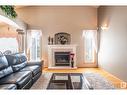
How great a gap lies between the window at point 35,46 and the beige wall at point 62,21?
216mm

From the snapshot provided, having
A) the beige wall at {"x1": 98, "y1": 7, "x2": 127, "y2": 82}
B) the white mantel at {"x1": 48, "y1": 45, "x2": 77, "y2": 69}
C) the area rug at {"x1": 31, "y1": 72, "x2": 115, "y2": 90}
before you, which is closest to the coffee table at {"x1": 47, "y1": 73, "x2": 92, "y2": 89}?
the area rug at {"x1": 31, "y1": 72, "x2": 115, "y2": 90}

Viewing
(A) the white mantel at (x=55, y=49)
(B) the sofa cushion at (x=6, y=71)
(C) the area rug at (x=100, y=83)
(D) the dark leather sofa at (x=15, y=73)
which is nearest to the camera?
(D) the dark leather sofa at (x=15, y=73)

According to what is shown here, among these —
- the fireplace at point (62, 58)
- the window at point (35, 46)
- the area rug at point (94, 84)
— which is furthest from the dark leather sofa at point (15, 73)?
the window at point (35, 46)

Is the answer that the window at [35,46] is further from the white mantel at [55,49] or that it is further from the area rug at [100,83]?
the area rug at [100,83]

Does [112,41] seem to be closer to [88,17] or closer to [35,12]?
[88,17]

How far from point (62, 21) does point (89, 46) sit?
5.77ft

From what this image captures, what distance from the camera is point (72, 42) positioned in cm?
886

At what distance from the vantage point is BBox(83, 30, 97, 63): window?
344 inches

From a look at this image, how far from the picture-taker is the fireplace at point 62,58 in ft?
28.7

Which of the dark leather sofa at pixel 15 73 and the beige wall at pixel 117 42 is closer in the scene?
the dark leather sofa at pixel 15 73

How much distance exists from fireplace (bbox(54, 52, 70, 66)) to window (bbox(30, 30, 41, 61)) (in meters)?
0.90

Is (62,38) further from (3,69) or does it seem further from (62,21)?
(3,69)

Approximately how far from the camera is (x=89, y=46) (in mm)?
8922

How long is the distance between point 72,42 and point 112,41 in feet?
9.99
